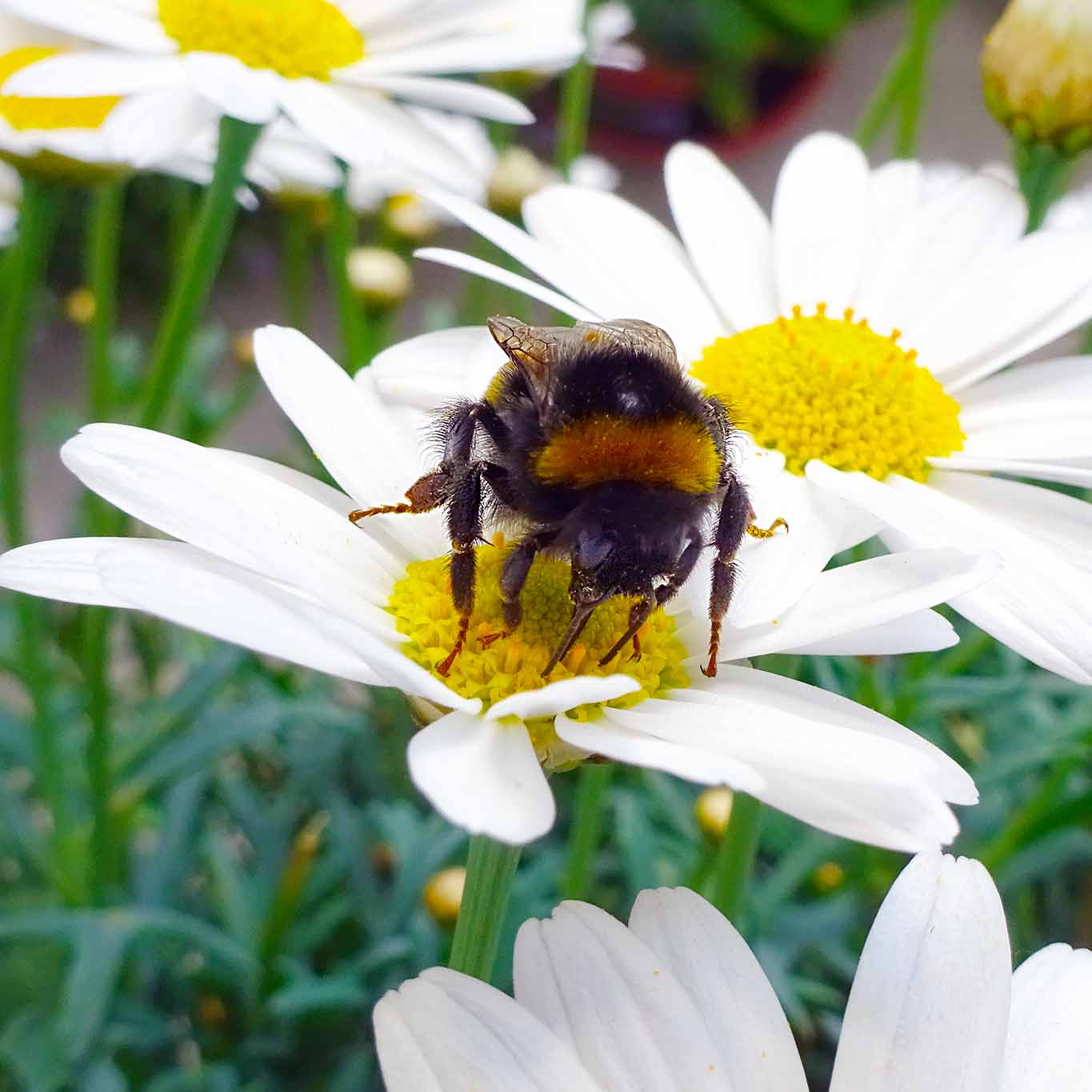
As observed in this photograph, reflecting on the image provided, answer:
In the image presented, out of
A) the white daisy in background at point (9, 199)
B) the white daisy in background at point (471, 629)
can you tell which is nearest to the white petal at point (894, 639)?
the white daisy in background at point (471, 629)

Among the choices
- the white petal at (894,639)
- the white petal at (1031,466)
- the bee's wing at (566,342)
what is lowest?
the white petal at (894,639)

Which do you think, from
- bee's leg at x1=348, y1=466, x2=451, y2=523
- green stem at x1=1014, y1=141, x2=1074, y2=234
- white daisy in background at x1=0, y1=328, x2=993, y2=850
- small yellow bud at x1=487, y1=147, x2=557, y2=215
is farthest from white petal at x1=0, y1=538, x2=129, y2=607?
small yellow bud at x1=487, y1=147, x2=557, y2=215

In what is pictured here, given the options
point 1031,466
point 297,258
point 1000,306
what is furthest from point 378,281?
point 1031,466

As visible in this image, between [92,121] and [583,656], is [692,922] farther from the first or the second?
[92,121]

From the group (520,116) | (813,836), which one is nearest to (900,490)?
(520,116)

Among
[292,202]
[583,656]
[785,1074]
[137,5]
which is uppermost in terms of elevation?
[137,5]

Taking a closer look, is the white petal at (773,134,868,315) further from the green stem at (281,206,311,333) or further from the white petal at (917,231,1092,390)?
the green stem at (281,206,311,333)

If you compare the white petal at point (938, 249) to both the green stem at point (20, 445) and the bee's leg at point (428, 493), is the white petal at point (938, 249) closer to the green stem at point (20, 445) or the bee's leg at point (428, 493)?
the bee's leg at point (428, 493)
